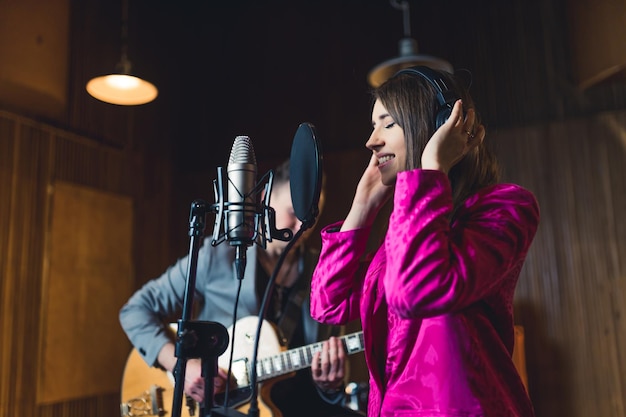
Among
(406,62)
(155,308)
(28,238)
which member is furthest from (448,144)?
(28,238)

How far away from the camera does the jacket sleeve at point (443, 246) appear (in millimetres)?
895

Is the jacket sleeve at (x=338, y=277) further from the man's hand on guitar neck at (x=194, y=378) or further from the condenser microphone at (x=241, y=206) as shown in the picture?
the man's hand on guitar neck at (x=194, y=378)

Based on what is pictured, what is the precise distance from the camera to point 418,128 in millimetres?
1163

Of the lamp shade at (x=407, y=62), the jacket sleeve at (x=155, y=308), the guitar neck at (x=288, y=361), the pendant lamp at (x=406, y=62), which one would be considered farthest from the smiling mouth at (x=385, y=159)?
the lamp shade at (x=407, y=62)

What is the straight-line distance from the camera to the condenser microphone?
1019 mm

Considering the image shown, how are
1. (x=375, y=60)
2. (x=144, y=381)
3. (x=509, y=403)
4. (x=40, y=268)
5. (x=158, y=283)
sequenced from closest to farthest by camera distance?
1. (x=509, y=403)
2. (x=144, y=381)
3. (x=158, y=283)
4. (x=40, y=268)
5. (x=375, y=60)

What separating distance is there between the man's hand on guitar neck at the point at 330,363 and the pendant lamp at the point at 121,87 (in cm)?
180

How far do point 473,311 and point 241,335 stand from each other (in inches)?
55.5

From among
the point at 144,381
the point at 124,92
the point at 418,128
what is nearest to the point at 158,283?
the point at 144,381

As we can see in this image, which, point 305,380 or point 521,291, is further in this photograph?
point 521,291

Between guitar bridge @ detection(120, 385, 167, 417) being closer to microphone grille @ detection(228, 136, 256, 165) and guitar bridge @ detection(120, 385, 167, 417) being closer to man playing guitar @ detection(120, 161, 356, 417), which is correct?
man playing guitar @ detection(120, 161, 356, 417)

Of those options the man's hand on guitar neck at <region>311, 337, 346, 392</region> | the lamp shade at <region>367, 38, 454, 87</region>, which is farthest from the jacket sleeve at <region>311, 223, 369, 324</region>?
the lamp shade at <region>367, 38, 454, 87</region>

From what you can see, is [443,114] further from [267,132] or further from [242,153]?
[267,132]

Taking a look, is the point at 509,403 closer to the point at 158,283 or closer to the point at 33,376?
the point at 158,283
